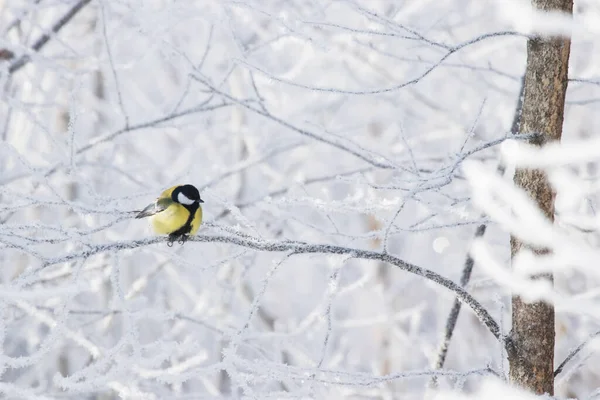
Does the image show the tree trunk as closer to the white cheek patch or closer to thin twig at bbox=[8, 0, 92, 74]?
the white cheek patch

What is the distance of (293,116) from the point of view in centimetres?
534

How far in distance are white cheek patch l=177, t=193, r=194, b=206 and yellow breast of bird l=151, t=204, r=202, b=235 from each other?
0.17 feet

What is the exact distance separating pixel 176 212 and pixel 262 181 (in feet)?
16.2

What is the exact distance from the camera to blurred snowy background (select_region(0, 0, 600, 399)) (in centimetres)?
213

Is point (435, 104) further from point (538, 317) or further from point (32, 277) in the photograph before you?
point (32, 277)

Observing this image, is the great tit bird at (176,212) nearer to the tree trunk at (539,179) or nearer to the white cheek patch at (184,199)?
the white cheek patch at (184,199)

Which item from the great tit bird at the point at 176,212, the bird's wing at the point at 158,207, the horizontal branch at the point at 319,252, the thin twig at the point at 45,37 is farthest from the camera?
the thin twig at the point at 45,37

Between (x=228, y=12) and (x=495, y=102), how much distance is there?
13.6 feet

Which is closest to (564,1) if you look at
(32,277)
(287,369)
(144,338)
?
(287,369)

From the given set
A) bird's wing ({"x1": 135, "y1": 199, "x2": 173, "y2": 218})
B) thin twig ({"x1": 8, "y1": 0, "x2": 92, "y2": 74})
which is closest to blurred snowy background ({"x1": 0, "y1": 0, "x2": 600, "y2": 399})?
thin twig ({"x1": 8, "y1": 0, "x2": 92, "y2": 74})

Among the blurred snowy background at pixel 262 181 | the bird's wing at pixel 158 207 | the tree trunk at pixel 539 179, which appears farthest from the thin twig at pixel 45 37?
the tree trunk at pixel 539 179

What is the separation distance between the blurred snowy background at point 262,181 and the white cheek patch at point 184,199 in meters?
0.13

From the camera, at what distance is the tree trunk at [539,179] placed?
2061 mm

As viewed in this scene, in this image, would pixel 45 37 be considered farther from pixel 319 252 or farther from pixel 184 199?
pixel 319 252
